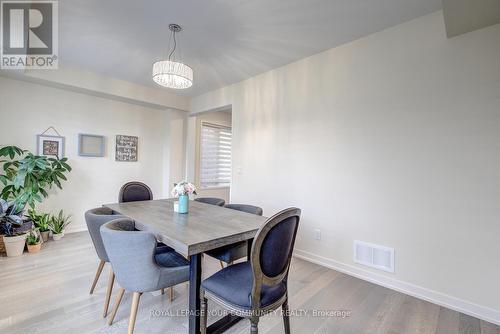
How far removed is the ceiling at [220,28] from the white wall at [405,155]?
0.26 meters

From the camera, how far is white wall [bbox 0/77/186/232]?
3.52 metres

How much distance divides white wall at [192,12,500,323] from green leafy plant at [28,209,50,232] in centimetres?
356

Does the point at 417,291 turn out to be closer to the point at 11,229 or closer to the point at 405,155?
the point at 405,155

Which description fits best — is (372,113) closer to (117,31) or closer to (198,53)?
(198,53)

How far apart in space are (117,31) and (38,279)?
2.81 m

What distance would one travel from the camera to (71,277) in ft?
8.05

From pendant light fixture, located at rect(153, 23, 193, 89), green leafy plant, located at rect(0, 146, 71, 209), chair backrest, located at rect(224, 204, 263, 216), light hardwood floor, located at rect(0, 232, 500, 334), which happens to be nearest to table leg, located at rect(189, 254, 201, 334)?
light hardwood floor, located at rect(0, 232, 500, 334)

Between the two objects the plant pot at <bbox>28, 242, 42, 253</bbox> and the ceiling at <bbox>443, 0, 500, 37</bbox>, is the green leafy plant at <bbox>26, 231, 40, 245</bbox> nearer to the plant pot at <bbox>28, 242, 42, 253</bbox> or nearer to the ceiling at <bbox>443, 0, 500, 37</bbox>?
the plant pot at <bbox>28, 242, 42, 253</bbox>

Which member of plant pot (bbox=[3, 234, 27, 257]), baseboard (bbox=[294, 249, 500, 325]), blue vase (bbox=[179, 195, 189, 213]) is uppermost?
blue vase (bbox=[179, 195, 189, 213])

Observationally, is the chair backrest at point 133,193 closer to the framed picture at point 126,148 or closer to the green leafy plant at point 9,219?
the green leafy plant at point 9,219

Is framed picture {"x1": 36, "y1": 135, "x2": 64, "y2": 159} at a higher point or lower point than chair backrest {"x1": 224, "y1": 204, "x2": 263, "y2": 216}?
higher

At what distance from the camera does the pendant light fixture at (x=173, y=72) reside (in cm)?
228

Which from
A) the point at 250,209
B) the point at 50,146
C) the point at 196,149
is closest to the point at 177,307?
the point at 250,209

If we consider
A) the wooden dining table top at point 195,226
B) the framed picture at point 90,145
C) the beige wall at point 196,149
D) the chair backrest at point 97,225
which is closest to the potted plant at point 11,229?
the framed picture at point 90,145
